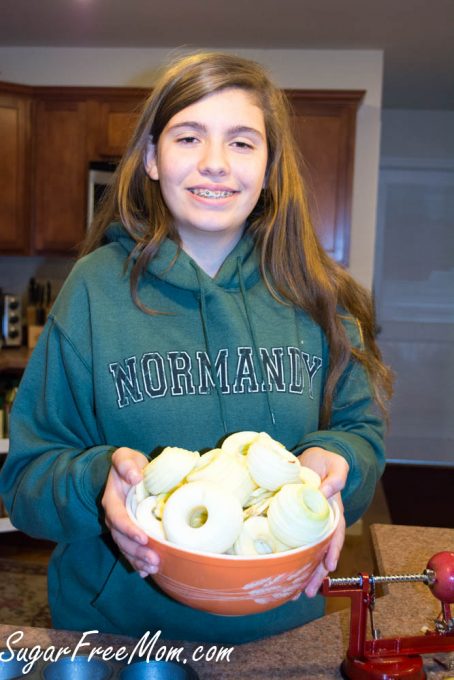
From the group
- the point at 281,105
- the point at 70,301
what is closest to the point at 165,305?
the point at 70,301

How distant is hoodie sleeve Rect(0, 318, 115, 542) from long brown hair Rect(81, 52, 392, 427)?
170mm

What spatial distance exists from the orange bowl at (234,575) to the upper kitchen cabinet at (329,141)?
357cm

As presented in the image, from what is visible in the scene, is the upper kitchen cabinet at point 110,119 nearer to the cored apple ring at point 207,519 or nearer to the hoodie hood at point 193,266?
the hoodie hood at point 193,266

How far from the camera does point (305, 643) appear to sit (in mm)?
1068

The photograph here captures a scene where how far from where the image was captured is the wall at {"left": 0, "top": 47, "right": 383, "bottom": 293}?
455 cm

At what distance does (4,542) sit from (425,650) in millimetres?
3362

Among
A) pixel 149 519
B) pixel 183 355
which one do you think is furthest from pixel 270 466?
pixel 183 355

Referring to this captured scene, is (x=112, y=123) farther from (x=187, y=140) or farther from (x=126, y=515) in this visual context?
(x=126, y=515)

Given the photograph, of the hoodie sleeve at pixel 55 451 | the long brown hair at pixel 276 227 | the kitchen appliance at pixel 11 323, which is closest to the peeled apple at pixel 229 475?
the hoodie sleeve at pixel 55 451

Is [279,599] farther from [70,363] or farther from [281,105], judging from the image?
[281,105]

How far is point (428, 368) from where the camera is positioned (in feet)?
21.3

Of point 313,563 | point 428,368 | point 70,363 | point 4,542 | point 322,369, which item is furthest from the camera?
point 428,368

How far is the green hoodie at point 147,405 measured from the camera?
116 centimetres

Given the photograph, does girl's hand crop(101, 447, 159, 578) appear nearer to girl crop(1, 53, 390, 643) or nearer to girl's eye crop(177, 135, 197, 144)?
girl crop(1, 53, 390, 643)
